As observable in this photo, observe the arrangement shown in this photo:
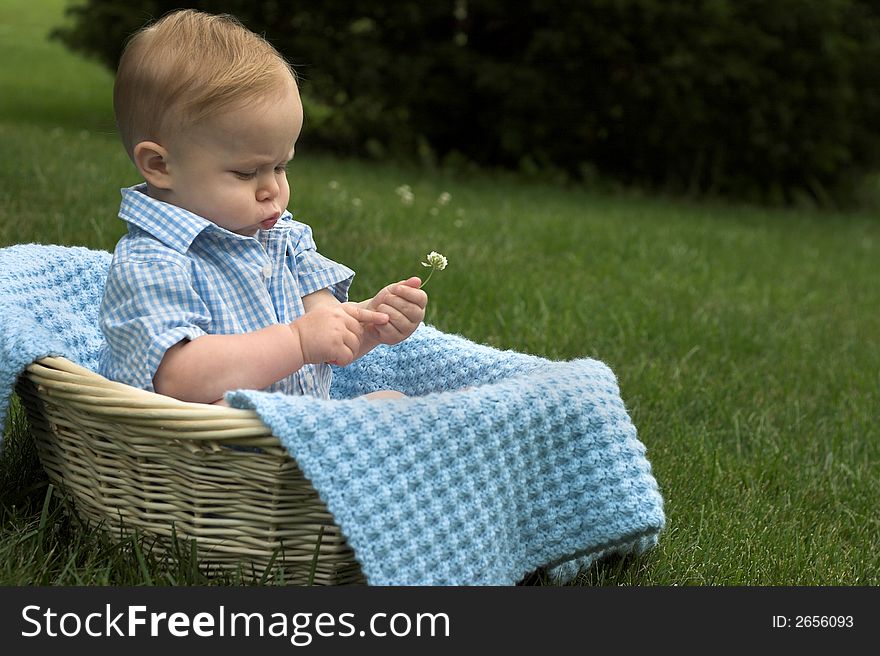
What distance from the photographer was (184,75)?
5.79ft

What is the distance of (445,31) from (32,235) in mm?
4792

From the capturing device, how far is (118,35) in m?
7.54

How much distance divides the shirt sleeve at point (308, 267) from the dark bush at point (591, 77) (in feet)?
16.5

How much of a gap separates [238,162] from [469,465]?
634 mm

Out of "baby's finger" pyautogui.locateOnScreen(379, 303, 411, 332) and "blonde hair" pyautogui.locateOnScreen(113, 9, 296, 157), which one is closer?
"blonde hair" pyautogui.locateOnScreen(113, 9, 296, 157)

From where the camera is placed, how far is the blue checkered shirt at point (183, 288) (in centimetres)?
173

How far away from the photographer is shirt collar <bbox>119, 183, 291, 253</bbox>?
5.94 ft

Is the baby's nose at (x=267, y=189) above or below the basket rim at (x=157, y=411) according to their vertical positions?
above

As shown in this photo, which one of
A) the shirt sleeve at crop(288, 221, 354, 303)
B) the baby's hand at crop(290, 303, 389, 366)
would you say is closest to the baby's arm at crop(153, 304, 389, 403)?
the baby's hand at crop(290, 303, 389, 366)

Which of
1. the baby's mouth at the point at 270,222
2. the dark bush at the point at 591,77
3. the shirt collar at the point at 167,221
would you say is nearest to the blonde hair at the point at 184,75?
the shirt collar at the point at 167,221

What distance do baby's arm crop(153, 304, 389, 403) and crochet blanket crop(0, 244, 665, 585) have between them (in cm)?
16

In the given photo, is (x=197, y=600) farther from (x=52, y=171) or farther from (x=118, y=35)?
(x=118, y=35)

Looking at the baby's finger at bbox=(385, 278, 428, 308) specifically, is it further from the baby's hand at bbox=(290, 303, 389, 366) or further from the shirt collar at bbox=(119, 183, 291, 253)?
the shirt collar at bbox=(119, 183, 291, 253)

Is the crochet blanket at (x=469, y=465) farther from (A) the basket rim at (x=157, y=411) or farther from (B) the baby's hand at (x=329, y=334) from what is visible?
(B) the baby's hand at (x=329, y=334)
